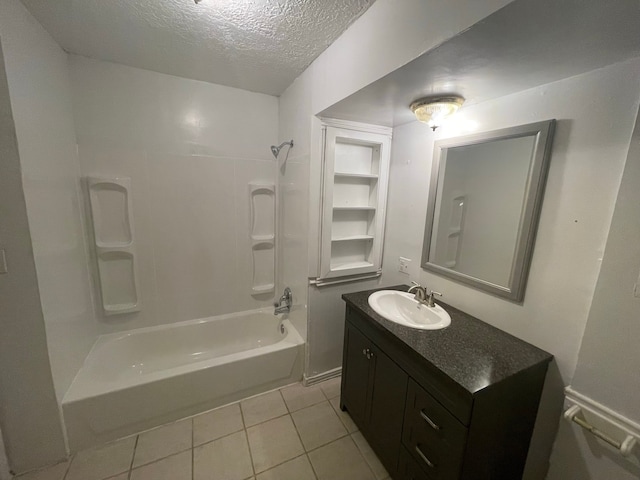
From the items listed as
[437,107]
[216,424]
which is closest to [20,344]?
[216,424]

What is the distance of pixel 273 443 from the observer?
1567 millimetres

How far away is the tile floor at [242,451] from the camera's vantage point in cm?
139

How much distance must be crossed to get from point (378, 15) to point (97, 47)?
1764mm

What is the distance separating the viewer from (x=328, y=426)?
1.69m

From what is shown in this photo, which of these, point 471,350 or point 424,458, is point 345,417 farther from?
point 471,350

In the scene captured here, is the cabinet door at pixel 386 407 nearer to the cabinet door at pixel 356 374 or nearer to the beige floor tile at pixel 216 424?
the cabinet door at pixel 356 374

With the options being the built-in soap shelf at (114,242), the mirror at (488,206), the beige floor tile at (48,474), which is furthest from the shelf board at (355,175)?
the beige floor tile at (48,474)

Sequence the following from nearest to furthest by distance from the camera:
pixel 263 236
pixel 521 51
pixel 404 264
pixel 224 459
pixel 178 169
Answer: pixel 521 51 < pixel 224 459 < pixel 404 264 < pixel 178 169 < pixel 263 236

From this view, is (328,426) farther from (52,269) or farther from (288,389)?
(52,269)

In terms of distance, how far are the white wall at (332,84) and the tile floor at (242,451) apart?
1.44 ft

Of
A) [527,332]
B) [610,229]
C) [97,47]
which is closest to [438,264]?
[527,332]

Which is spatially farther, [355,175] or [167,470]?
[355,175]

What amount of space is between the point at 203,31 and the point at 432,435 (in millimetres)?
2314

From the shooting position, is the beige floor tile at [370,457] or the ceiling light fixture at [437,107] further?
the beige floor tile at [370,457]
